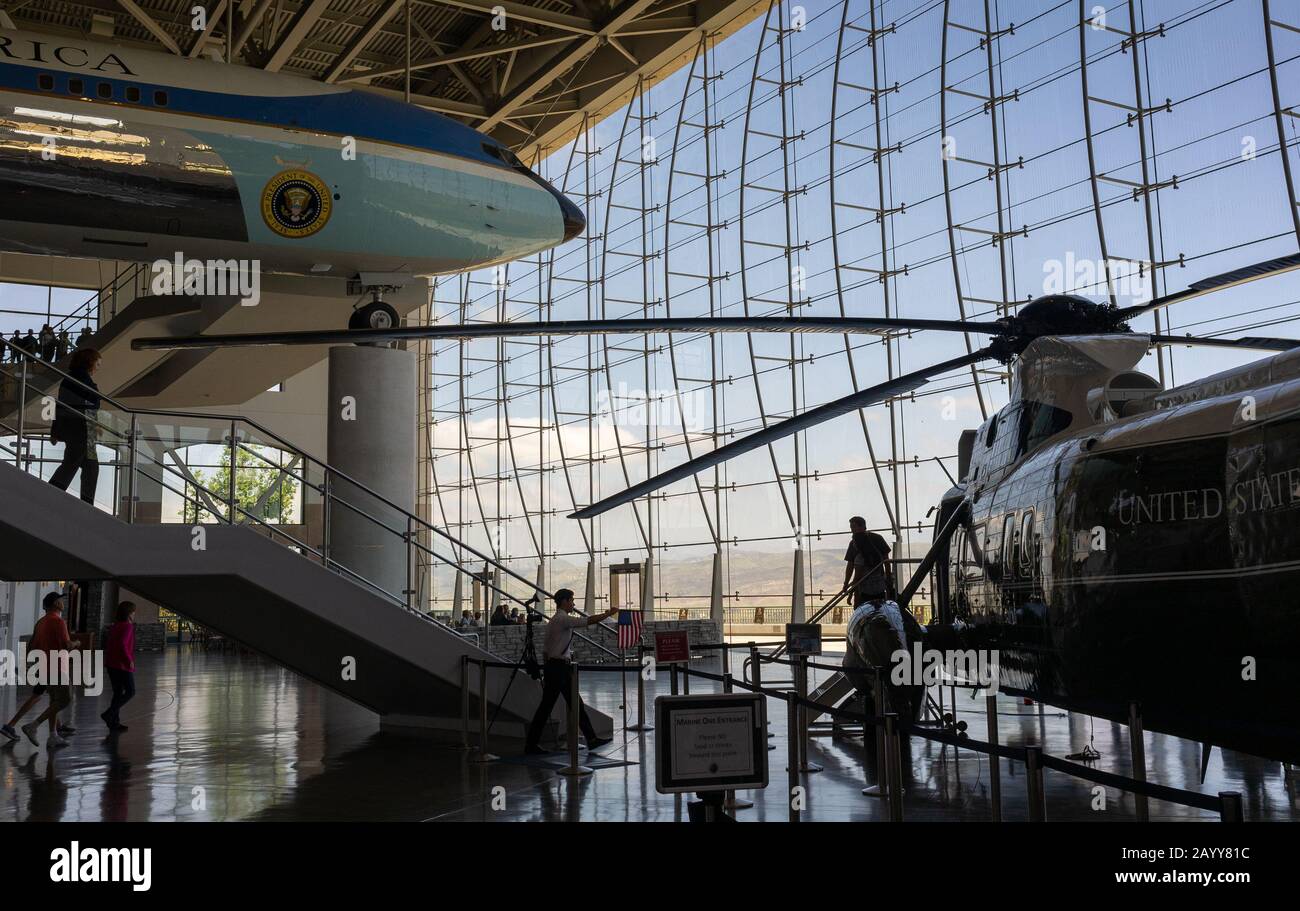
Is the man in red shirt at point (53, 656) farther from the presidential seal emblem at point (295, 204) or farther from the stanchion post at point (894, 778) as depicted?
the stanchion post at point (894, 778)

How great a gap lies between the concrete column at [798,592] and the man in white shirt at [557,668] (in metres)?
14.9

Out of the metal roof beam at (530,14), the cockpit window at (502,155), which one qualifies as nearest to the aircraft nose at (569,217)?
the cockpit window at (502,155)

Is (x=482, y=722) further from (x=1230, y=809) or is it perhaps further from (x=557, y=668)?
(x=1230, y=809)

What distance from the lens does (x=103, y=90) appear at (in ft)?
42.9

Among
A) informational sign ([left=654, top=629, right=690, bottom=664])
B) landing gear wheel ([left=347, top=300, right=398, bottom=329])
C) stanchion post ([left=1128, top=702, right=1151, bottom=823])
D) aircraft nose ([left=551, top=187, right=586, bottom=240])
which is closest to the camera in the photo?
stanchion post ([left=1128, top=702, right=1151, bottom=823])

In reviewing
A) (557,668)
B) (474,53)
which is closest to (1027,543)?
(557,668)

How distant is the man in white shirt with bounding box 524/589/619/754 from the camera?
9.65m

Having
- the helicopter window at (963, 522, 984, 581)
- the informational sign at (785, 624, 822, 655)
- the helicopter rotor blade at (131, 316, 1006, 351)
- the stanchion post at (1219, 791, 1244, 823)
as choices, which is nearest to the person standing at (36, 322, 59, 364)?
the informational sign at (785, 624, 822, 655)

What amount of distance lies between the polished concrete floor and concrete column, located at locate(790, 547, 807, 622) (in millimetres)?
11825

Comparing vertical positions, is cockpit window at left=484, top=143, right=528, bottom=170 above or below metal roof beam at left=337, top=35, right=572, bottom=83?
below

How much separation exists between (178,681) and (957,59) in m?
17.4

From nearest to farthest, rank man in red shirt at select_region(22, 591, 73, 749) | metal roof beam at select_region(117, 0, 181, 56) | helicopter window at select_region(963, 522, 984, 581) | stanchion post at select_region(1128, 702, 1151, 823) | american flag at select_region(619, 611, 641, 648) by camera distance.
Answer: stanchion post at select_region(1128, 702, 1151, 823) → helicopter window at select_region(963, 522, 984, 581) → man in red shirt at select_region(22, 591, 73, 749) → american flag at select_region(619, 611, 641, 648) → metal roof beam at select_region(117, 0, 181, 56)

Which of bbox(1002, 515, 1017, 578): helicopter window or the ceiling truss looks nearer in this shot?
bbox(1002, 515, 1017, 578): helicopter window

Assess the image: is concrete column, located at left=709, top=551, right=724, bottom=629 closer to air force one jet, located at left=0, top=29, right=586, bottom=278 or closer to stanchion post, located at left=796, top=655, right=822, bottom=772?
air force one jet, located at left=0, top=29, right=586, bottom=278
